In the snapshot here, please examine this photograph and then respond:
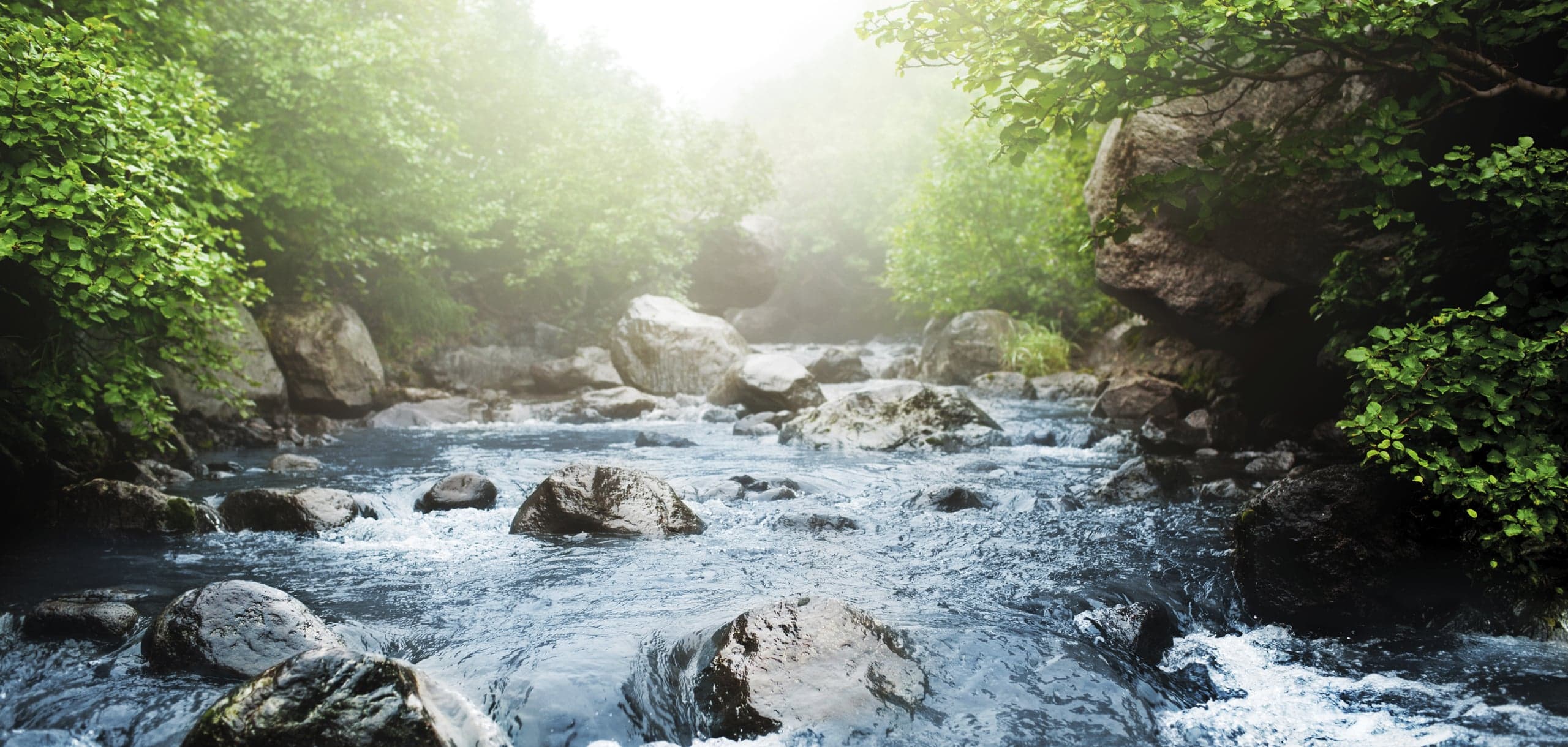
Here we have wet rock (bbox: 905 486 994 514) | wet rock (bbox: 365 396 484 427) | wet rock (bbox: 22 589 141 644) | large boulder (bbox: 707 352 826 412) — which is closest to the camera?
wet rock (bbox: 22 589 141 644)

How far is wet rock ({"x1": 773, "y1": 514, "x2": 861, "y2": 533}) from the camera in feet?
23.9

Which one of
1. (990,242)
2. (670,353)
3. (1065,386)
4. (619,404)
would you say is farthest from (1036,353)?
(619,404)

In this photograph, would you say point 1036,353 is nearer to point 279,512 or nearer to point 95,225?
point 279,512

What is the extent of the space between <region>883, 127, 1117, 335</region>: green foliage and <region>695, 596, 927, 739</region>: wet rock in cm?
1487

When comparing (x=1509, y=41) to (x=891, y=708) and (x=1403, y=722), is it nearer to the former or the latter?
(x=1403, y=722)

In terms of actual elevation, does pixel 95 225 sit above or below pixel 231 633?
above

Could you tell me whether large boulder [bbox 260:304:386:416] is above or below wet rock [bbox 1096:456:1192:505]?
above

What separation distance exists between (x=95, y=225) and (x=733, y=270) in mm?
25810

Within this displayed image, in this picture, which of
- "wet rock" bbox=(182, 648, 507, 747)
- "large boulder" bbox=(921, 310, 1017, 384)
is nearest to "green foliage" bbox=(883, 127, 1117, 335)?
"large boulder" bbox=(921, 310, 1017, 384)

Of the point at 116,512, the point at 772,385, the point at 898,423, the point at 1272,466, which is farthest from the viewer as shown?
the point at 772,385

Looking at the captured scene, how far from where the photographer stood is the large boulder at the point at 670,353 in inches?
742

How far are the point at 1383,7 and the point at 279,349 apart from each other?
1503 centimetres

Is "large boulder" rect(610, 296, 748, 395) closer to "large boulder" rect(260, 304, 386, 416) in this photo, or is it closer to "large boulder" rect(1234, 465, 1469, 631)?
"large boulder" rect(260, 304, 386, 416)

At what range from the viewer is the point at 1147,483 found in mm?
8055
